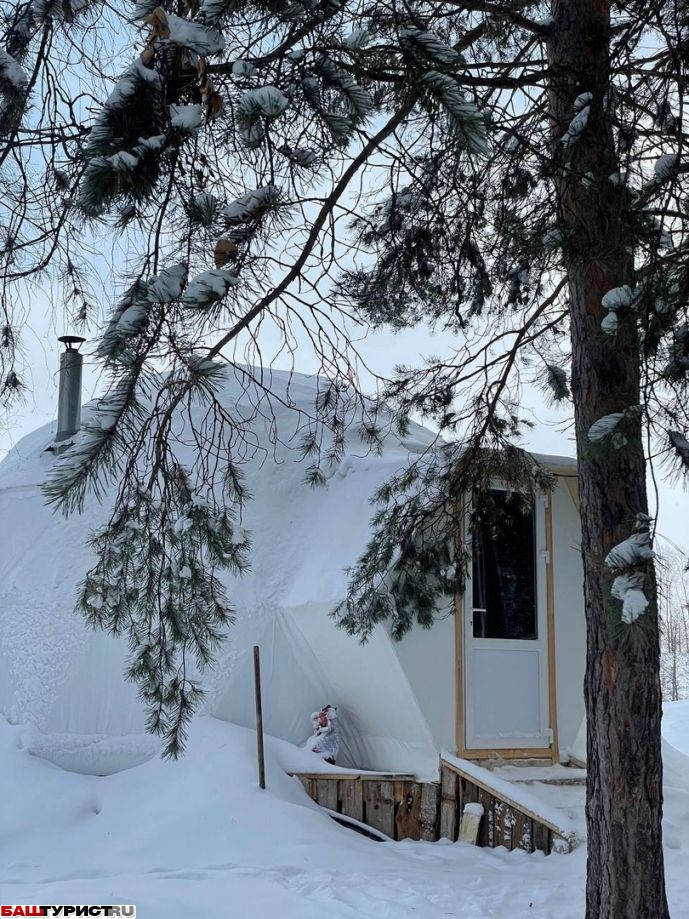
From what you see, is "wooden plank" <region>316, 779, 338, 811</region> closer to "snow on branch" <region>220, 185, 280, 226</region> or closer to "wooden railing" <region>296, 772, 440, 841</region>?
"wooden railing" <region>296, 772, 440, 841</region>

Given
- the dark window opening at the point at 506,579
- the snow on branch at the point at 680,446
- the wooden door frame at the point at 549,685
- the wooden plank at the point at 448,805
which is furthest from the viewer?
the dark window opening at the point at 506,579

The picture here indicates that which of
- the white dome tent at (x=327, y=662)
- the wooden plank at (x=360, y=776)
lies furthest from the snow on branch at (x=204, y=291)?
the wooden plank at (x=360, y=776)

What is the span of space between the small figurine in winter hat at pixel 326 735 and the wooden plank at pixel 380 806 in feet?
1.30

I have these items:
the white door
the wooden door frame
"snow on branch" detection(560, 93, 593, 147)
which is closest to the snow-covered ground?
the wooden door frame

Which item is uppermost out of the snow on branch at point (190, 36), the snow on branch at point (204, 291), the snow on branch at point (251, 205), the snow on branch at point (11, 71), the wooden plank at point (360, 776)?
the snow on branch at point (11, 71)

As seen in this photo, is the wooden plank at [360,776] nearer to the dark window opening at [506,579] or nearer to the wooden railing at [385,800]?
the wooden railing at [385,800]

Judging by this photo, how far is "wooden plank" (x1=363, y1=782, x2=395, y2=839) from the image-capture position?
6.34 meters

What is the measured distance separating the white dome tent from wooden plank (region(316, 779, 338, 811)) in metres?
0.56

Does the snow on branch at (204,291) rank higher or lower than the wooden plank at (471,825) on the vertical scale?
higher

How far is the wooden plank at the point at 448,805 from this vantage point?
20.3 feet

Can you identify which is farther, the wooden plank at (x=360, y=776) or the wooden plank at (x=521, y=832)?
the wooden plank at (x=360, y=776)

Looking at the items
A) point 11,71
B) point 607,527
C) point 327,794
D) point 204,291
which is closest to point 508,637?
point 327,794

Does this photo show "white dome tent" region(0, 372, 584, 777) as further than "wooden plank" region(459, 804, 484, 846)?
Yes

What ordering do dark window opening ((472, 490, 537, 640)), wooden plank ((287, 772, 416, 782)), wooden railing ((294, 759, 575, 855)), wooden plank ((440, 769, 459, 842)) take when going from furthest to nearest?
1. dark window opening ((472, 490, 537, 640))
2. wooden plank ((287, 772, 416, 782))
3. wooden plank ((440, 769, 459, 842))
4. wooden railing ((294, 759, 575, 855))
